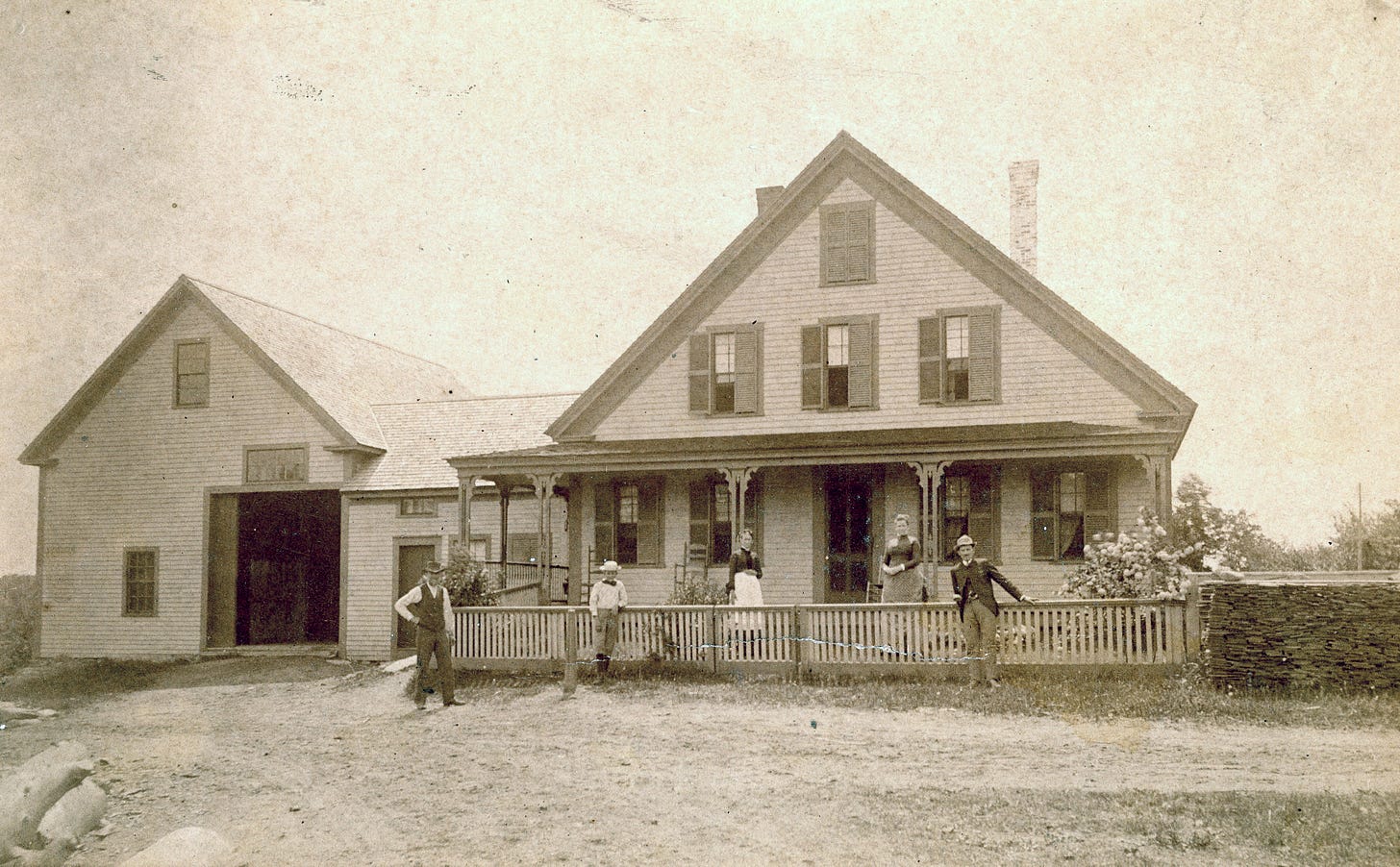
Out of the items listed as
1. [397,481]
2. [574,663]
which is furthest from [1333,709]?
[397,481]

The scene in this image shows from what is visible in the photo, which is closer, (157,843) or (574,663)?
(157,843)

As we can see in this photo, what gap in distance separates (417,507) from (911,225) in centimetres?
1086

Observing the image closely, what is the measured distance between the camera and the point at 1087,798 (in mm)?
8961

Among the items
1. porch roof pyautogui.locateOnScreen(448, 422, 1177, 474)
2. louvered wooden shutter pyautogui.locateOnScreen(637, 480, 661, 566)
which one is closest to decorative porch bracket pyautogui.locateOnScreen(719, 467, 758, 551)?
porch roof pyautogui.locateOnScreen(448, 422, 1177, 474)

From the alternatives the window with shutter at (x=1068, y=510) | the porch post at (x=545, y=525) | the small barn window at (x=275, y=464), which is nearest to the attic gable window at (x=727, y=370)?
the porch post at (x=545, y=525)

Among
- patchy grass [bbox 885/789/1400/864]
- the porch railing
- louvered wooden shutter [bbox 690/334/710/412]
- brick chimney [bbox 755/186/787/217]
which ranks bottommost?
patchy grass [bbox 885/789/1400/864]

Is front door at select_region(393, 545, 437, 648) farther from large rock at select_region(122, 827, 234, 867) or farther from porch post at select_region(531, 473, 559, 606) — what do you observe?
large rock at select_region(122, 827, 234, 867)

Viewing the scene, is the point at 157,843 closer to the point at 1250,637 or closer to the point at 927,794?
the point at 927,794

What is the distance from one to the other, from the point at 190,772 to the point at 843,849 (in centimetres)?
713

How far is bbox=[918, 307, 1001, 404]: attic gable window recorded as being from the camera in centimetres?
1902

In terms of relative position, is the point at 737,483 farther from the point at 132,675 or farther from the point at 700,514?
the point at 132,675

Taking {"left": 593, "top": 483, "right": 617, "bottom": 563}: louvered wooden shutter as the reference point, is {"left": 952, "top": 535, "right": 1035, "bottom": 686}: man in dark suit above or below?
below

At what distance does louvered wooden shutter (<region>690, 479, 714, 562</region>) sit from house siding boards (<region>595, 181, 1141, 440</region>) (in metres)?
0.97

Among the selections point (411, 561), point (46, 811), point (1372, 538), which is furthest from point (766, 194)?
point (1372, 538)
